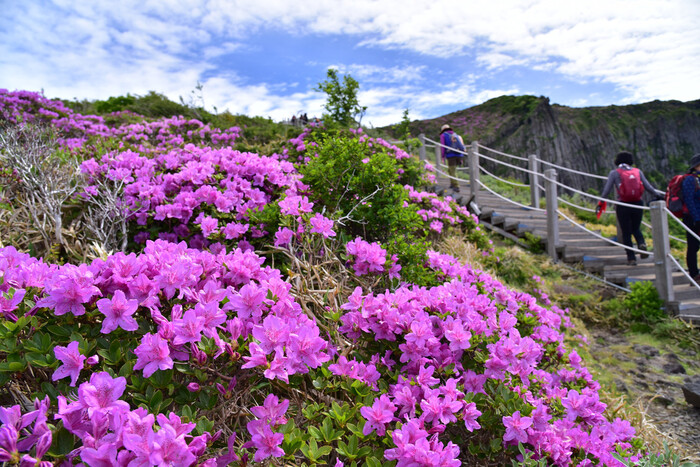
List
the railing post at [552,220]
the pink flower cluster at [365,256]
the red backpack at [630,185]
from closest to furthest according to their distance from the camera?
the pink flower cluster at [365,256] → the red backpack at [630,185] → the railing post at [552,220]

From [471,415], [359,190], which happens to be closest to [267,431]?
[471,415]

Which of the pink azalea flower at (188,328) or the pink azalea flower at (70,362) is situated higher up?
the pink azalea flower at (188,328)

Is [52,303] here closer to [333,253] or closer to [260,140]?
[333,253]

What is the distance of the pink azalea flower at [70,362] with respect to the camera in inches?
45.1

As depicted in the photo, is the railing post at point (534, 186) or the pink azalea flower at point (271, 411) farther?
the railing post at point (534, 186)

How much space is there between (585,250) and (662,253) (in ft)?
5.08

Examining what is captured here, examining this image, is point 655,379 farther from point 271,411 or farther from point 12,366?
point 12,366

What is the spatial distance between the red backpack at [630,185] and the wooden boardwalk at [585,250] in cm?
104

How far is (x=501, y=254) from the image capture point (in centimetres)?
658

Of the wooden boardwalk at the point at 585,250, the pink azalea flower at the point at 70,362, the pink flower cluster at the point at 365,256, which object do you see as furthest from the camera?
the wooden boardwalk at the point at 585,250

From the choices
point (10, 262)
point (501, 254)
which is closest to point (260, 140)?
point (501, 254)

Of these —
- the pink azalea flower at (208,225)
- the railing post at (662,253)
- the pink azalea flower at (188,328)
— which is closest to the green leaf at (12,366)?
the pink azalea flower at (188,328)

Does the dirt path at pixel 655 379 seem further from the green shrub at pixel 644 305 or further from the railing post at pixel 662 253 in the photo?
the railing post at pixel 662 253

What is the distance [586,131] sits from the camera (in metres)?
46.5
